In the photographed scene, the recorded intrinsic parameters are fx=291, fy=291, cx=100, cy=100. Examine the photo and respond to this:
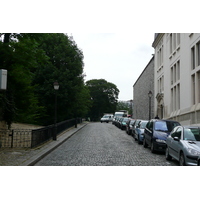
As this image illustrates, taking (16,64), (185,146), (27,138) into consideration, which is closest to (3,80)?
(16,64)

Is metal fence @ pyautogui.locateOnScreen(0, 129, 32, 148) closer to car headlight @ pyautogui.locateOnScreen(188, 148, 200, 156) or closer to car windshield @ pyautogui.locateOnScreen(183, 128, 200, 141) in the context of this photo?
car windshield @ pyautogui.locateOnScreen(183, 128, 200, 141)

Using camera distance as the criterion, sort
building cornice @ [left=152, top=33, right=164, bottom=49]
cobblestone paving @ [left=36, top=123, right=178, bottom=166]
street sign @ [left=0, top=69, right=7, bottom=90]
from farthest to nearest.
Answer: building cornice @ [left=152, top=33, right=164, bottom=49]
cobblestone paving @ [left=36, top=123, right=178, bottom=166]
street sign @ [left=0, top=69, right=7, bottom=90]

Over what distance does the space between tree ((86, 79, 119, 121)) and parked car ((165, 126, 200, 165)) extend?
73045 millimetres

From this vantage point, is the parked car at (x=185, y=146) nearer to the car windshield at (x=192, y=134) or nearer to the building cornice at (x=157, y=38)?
the car windshield at (x=192, y=134)

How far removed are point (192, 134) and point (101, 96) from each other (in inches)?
2945

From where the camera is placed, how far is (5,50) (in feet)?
41.9

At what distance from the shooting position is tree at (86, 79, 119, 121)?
8469 centimetres

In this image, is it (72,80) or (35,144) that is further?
(72,80)

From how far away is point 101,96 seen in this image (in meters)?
85.1

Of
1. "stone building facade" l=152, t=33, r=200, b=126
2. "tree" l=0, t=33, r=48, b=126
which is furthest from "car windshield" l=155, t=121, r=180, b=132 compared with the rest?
"tree" l=0, t=33, r=48, b=126

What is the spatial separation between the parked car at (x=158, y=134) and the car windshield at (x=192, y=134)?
3.17 m

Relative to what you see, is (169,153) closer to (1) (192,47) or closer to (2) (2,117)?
(2) (2,117)

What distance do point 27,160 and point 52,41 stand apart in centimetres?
2538

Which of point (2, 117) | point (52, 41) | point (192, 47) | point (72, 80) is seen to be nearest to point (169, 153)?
point (2, 117)
